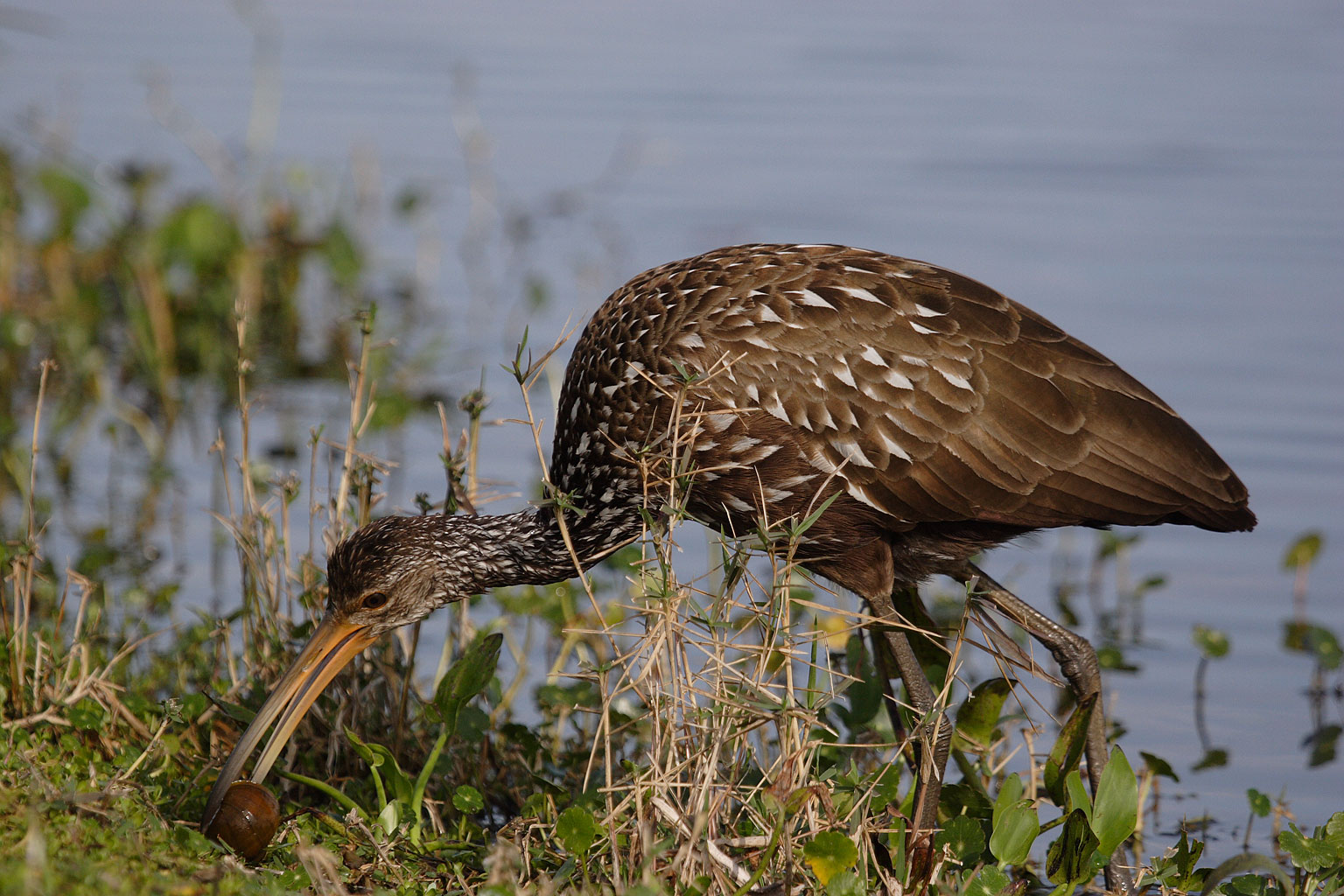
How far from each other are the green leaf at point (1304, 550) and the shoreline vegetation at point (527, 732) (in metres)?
0.02

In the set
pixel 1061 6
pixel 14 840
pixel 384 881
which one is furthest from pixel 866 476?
pixel 1061 6

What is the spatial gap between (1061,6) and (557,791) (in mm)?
14311

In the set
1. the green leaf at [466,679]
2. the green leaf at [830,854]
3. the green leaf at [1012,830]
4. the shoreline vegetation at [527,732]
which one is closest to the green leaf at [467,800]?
the shoreline vegetation at [527,732]

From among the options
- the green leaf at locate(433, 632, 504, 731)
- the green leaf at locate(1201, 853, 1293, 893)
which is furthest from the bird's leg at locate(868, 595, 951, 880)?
the green leaf at locate(433, 632, 504, 731)

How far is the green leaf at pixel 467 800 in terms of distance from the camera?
4293mm

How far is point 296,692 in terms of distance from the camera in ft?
14.6

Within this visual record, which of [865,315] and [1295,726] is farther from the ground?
[865,315]

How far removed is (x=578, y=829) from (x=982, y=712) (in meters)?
1.52

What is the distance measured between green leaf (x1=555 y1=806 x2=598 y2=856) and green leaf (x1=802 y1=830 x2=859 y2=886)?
47 centimetres

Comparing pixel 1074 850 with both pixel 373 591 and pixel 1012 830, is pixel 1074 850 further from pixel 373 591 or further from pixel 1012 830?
pixel 373 591

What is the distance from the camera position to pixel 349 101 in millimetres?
12555

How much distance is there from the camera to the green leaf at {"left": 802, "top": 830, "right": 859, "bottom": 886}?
3658 millimetres

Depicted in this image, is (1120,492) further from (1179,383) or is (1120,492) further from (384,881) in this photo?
(1179,383)

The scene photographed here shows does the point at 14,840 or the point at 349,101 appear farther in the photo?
the point at 349,101
